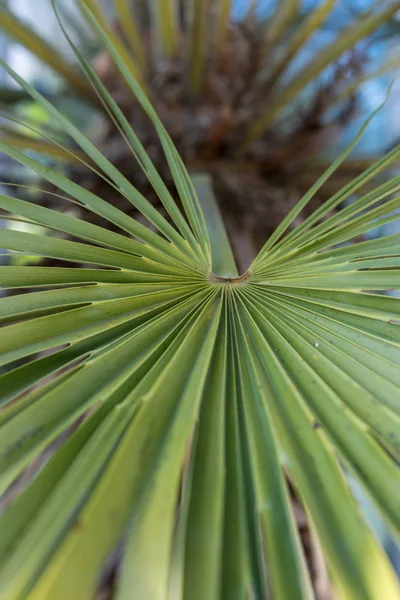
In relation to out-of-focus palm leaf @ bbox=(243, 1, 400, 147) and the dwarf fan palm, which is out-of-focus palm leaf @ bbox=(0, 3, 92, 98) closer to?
the dwarf fan palm

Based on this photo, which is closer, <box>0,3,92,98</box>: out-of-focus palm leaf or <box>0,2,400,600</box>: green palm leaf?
<box>0,2,400,600</box>: green palm leaf

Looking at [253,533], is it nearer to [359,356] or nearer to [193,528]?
[193,528]

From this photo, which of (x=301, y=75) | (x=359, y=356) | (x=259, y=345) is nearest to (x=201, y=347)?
(x=259, y=345)

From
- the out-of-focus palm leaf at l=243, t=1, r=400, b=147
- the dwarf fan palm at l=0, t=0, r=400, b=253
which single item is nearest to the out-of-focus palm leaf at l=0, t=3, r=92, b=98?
the dwarf fan palm at l=0, t=0, r=400, b=253

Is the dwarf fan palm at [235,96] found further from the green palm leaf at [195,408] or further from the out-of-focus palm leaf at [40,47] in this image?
the green palm leaf at [195,408]

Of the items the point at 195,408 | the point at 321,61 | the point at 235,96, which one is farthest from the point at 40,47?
the point at 195,408

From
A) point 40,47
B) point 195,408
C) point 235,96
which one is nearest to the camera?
point 195,408

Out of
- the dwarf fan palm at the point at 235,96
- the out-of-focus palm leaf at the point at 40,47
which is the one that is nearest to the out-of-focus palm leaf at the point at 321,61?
the dwarf fan palm at the point at 235,96

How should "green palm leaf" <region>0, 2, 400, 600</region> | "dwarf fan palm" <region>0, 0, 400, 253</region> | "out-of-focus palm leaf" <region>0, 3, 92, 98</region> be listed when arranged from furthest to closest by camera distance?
1. "dwarf fan palm" <region>0, 0, 400, 253</region>
2. "out-of-focus palm leaf" <region>0, 3, 92, 98</region>
3. "green palm leaf" <region>0, 2, 400, 600</region>

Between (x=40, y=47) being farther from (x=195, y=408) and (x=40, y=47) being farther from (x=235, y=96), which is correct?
(x=195, y=408)
